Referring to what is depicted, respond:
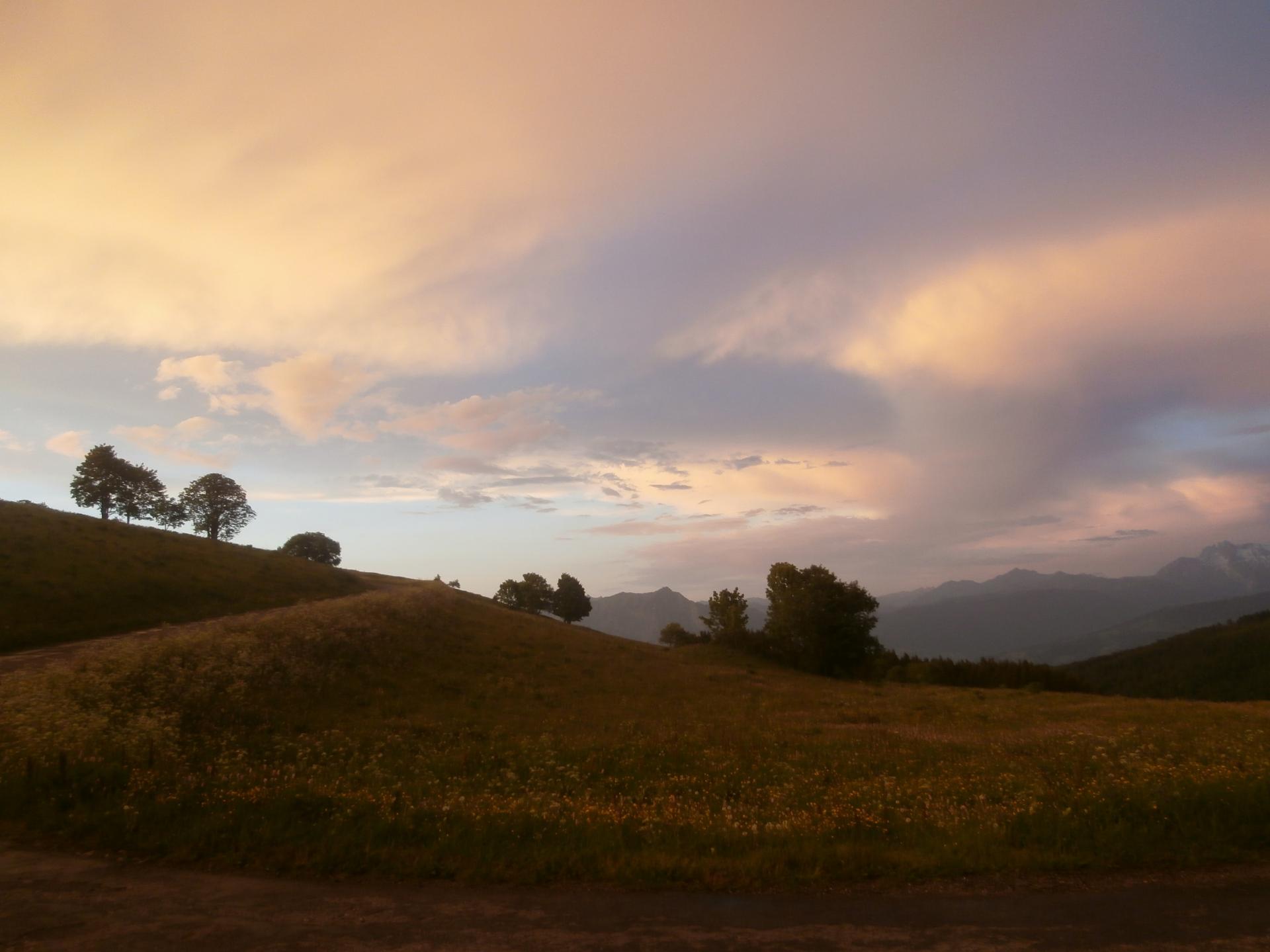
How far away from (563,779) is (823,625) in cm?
5249

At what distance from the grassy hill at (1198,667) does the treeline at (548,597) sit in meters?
78.9

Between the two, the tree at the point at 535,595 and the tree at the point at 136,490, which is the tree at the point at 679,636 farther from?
the tree at the point at 136,490

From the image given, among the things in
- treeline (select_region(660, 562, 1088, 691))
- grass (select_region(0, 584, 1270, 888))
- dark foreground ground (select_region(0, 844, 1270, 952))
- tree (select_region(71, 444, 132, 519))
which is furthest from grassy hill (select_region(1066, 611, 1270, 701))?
tree (select_region(71, 444, 132, 519))

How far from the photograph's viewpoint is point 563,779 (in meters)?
14.1

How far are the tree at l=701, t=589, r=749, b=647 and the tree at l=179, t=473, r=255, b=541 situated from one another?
64653 mm

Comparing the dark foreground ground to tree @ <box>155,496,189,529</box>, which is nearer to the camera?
the dark foreground ground

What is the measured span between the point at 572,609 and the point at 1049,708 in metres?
79.3

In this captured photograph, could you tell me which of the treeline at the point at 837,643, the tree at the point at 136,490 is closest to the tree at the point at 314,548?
the tree at the point at 136,490

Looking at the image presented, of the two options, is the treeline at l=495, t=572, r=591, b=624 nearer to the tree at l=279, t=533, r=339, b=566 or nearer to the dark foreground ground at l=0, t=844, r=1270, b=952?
the tree at l=279, t=533, r=339, b=566

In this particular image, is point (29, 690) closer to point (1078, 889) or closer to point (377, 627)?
point (377, 627)

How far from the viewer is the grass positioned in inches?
362

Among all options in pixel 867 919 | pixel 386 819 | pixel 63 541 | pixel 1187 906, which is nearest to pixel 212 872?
pixel 386 819

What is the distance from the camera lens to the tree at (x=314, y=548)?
343 ft

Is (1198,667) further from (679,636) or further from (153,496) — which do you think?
(153,496)
